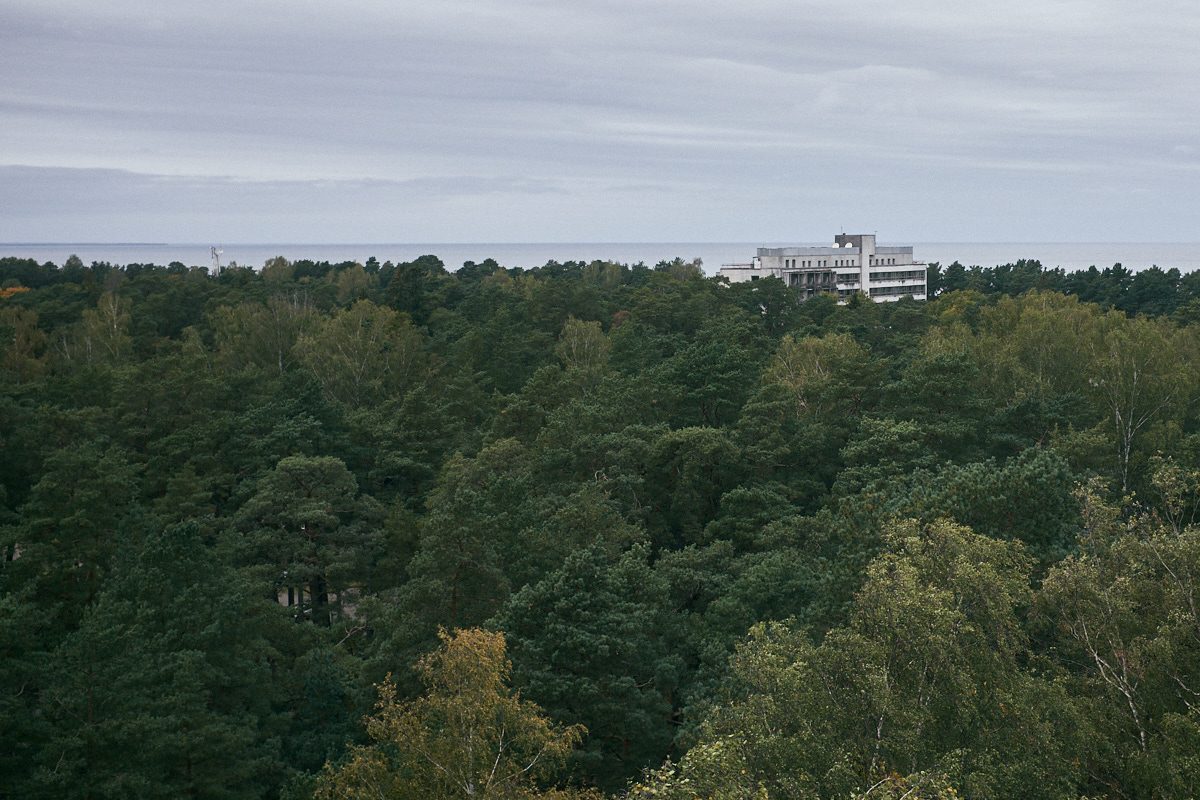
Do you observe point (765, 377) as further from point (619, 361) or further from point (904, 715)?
point (904, 715)

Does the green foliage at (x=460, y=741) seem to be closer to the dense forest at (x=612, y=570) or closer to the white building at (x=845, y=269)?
the dense forest at (x=612, y=570)

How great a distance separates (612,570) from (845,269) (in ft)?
268

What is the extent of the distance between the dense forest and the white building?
43.6 m

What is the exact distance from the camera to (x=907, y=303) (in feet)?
206

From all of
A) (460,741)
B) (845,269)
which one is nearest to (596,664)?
(460,741)

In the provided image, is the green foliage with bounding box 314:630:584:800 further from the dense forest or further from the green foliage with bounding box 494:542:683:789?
the green foliage with bounding box 494:542:683:789

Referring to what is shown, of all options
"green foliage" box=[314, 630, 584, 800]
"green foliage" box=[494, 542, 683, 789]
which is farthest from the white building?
"green foliage" box=[314, 630, 584, 800]

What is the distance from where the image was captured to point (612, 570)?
836 inches

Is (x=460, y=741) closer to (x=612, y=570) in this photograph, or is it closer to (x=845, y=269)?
(x=612, y=570)

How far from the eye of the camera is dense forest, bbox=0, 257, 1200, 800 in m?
11.9

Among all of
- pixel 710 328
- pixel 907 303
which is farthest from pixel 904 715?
pixel 907 303

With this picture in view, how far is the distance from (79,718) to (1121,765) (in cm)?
1491

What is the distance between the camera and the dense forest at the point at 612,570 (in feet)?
39.0

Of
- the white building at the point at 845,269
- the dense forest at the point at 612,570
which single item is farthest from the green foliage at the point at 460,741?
the white building at the point at 845,269
